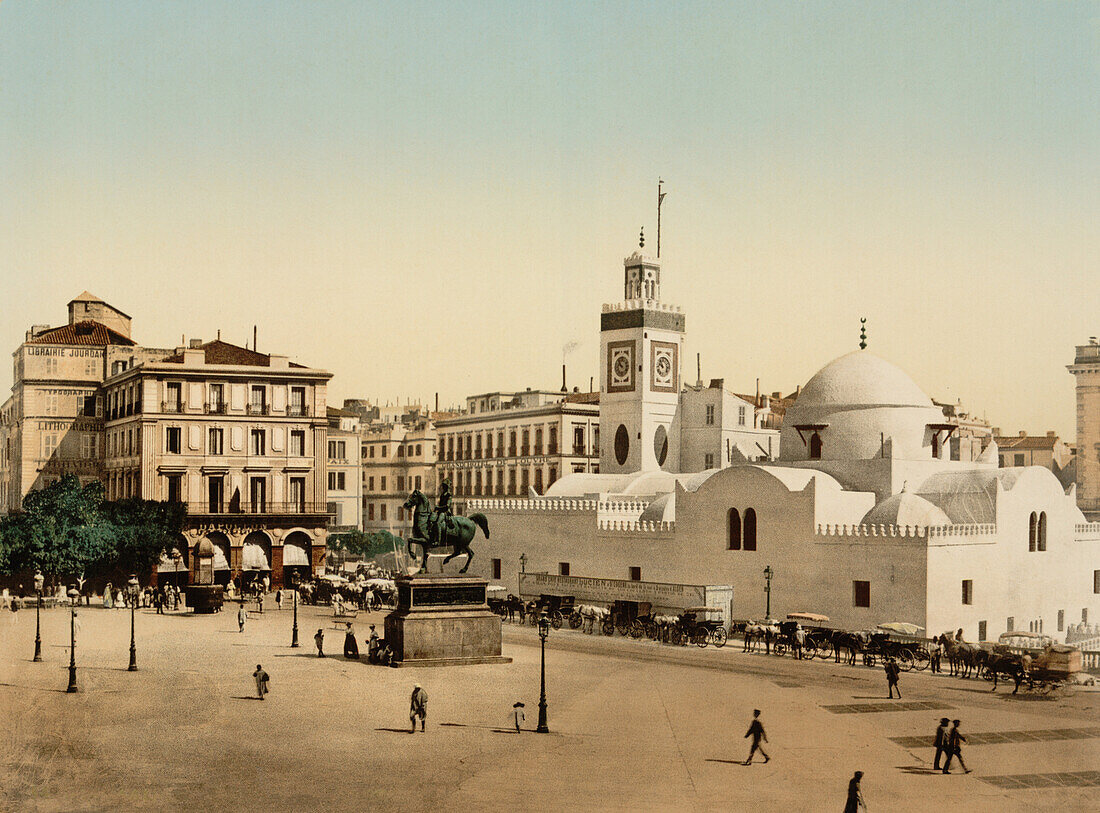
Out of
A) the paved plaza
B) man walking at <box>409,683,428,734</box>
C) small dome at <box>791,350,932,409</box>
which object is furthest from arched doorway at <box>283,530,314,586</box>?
man walking at <box>409,683,428,734</box>

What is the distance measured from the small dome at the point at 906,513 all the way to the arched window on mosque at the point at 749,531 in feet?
15.6

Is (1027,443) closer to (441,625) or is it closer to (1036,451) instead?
(1036,451)

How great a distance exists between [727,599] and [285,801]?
108ft

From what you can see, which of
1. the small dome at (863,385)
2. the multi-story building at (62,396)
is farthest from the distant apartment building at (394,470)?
the small dome at (863,385)

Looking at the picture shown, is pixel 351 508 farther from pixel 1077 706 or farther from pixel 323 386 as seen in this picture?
pixel 1077 706

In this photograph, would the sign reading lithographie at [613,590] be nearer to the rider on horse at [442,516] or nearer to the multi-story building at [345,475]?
the rider on horse at [442,516]

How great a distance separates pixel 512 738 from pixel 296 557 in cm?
4532

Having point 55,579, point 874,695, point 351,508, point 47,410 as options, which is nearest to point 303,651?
point 874,695

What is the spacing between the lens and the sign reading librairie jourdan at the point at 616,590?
173 feet

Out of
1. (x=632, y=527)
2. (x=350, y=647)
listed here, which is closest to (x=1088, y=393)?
(x=350, y=647)

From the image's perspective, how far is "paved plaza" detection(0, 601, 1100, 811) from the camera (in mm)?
24422

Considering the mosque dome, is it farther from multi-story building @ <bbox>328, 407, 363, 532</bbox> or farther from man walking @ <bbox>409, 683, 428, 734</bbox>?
multi-story building @ <bbox>328, 407, 363, 532</bbox>

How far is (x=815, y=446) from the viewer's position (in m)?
61.9

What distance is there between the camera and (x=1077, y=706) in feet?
111
